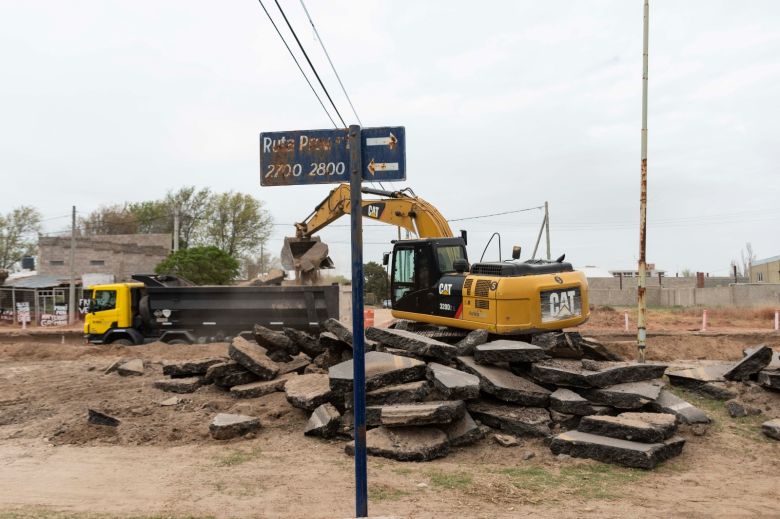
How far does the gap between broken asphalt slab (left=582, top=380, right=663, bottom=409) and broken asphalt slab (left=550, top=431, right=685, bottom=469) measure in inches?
25.5

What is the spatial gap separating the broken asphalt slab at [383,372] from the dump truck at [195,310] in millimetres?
8477

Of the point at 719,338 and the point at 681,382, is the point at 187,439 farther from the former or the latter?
the point at 719,338

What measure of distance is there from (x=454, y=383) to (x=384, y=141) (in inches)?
161

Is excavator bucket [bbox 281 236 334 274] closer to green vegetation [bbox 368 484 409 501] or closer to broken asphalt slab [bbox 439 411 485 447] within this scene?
broken asphalt slab [bbox 439 411 485 447]

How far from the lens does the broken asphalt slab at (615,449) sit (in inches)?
249

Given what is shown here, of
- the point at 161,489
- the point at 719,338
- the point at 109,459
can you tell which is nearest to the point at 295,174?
the point at 161,489

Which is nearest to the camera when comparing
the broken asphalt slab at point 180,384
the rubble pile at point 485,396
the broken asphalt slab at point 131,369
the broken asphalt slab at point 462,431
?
the rubble pile at point 485,396

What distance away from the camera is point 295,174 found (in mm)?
4301

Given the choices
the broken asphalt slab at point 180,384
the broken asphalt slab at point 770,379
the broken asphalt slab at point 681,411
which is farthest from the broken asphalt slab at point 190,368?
the broken asphalt slab at point 770,379

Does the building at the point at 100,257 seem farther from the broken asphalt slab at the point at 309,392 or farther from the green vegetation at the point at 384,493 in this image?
the green vegetation at the point at 384,493

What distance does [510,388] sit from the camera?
7672 millimetres

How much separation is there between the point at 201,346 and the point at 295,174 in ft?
42.7

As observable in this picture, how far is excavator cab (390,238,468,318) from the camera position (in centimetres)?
1049

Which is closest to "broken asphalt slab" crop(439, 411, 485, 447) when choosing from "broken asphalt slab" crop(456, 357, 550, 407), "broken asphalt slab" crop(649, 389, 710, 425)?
"broken asphalt slab" crop(456, 357, 550, 407)
